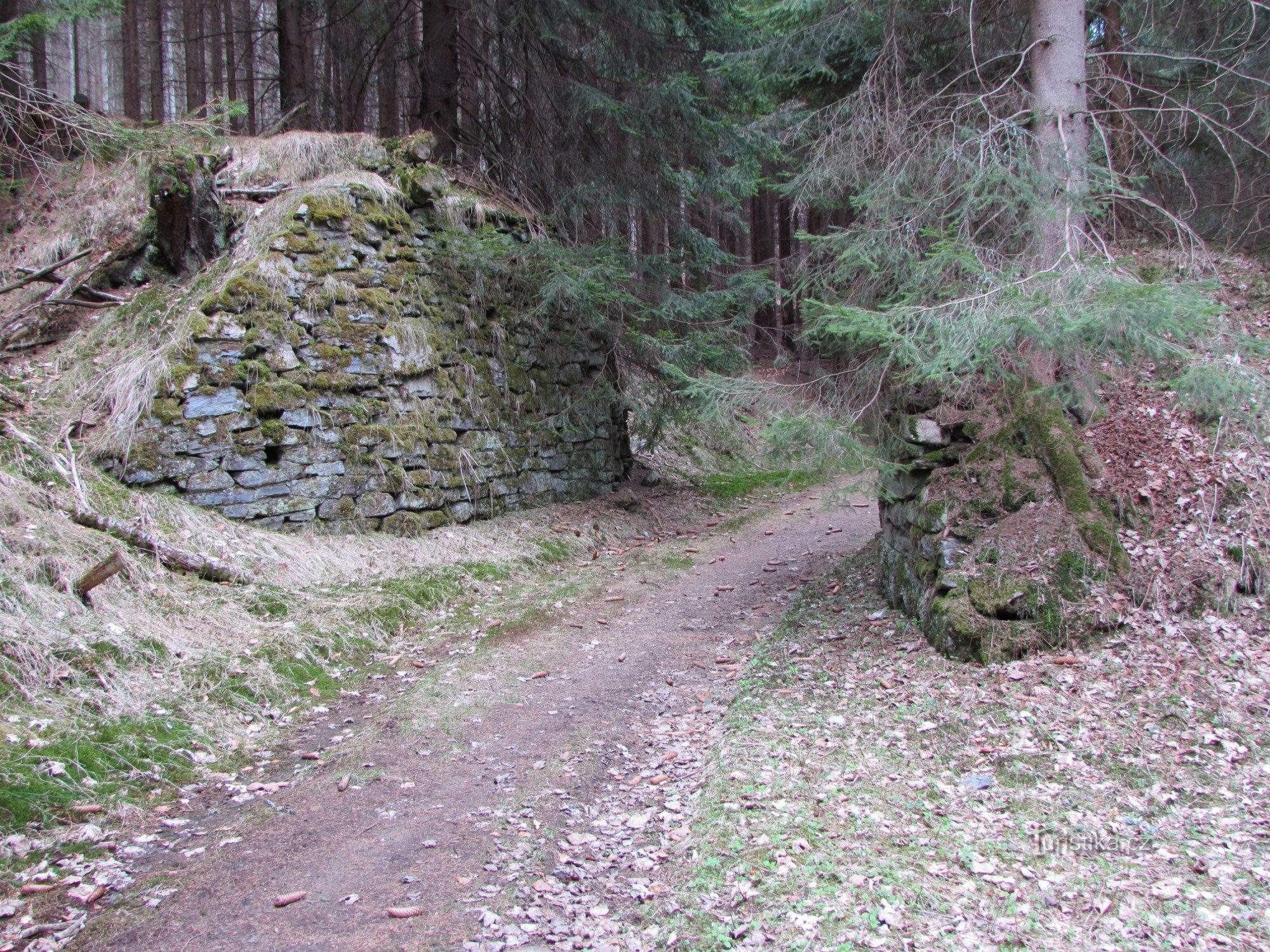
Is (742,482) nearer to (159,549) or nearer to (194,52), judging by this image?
(159,549)

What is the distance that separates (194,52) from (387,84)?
6352 mm

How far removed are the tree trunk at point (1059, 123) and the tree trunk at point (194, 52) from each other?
1537 cm

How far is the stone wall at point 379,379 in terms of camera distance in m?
6.82

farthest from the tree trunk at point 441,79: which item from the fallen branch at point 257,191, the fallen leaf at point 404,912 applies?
the fallen leaf at point 404,912

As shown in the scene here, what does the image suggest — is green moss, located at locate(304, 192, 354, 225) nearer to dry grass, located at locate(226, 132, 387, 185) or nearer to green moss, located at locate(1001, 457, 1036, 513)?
dry grass, located at locate(226, 132, 387, 185)

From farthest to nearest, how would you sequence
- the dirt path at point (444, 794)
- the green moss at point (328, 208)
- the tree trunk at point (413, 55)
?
the tree trunk at point (413, 55) < the green moss at point (328, 208) < the dirt path at point (444, 794)

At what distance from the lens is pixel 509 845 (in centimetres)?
362

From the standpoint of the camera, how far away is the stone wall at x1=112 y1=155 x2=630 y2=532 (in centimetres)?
682

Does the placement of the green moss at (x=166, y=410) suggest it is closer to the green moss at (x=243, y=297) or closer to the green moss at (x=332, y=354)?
the green moss at (x=243, y=297)

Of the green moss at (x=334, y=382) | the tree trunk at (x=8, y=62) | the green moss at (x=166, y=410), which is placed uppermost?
the tree trunk at (x=8, y=62)

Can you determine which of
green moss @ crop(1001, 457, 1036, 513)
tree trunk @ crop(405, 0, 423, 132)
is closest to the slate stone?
tree trunk @ crop(405, 0, 423, 132)

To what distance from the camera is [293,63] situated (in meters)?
11.2

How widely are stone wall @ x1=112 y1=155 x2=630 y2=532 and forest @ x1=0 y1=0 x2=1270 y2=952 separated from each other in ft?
0.16

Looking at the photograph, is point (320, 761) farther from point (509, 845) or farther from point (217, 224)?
point (217, 224)
